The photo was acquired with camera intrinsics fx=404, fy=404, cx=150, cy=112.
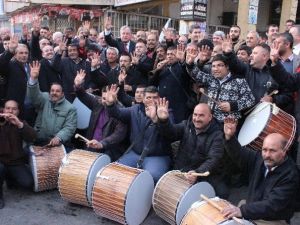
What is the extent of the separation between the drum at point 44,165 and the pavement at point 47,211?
179 mm

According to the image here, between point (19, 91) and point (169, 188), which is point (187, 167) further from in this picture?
point (19, 91)

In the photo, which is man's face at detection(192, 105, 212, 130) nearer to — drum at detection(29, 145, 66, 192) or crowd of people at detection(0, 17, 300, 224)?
crowd of people at detection(0, 17, 300, 224)

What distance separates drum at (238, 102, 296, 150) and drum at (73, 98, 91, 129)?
235 cm

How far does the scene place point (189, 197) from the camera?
4.10 m

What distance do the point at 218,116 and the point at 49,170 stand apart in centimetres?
224

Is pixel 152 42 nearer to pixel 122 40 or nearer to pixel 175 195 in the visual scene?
pixel 122 40

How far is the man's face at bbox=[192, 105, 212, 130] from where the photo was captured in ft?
14.6

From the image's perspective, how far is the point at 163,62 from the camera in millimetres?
5887

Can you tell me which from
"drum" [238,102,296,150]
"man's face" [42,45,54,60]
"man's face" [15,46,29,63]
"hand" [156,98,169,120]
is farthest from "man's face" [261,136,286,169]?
"man's face" [42,45,54,60]

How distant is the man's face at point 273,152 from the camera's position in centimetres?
349

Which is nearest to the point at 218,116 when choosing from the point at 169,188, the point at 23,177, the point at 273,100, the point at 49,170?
the point at 273,100

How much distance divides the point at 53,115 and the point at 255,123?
276 cm

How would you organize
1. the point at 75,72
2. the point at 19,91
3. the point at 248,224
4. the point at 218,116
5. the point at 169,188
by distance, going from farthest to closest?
the point at 75,72 → the point at 19,91 → the point at 218,116 → the point at 169,188 → the point at 248,224

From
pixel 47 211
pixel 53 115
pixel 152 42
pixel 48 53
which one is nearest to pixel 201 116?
pixel 47 211
